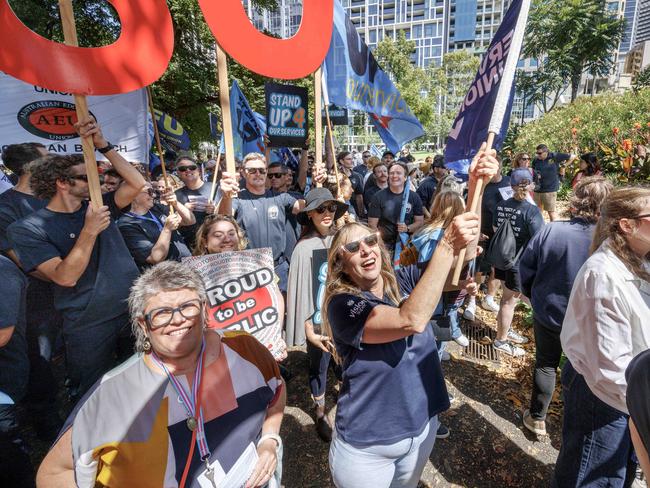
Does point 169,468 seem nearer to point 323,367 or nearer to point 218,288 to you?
point 218,288

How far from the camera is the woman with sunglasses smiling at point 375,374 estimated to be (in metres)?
1.50

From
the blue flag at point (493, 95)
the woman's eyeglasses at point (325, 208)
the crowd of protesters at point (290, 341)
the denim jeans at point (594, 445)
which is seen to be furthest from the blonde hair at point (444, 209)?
the denim jeans at point (594, 445)

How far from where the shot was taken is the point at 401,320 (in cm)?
132

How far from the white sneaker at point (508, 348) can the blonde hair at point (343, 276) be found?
2.71m

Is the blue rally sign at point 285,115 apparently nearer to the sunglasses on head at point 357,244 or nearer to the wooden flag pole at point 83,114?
the wooden flag pole at point 83,114

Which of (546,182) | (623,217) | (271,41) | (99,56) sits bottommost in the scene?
(546,182)

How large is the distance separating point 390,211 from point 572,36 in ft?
101

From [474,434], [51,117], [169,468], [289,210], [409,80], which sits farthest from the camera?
[409,80]

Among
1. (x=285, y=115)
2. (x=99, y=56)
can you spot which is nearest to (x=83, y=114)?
(x=99, y=56)

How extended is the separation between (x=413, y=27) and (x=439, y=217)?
3153 inches

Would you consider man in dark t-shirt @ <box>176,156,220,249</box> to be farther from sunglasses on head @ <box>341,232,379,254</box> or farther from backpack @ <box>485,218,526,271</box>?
backpack @ <box>485,218,526,271</box>

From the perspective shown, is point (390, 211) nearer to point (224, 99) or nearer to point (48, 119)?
point (224, 99)

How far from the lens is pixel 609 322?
1.58m

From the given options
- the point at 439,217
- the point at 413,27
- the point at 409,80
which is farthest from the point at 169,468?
the point at 413,27
